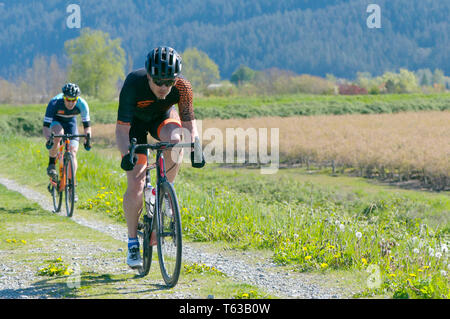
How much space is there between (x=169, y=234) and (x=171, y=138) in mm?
949

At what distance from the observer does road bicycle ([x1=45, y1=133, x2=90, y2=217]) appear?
9898 millimetres

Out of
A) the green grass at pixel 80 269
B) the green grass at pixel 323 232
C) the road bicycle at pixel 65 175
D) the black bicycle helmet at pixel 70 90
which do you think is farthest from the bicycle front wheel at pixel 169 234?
the black bicycle helmet at pixel 70 90

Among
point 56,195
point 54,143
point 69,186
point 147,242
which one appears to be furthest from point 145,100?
point 56,195

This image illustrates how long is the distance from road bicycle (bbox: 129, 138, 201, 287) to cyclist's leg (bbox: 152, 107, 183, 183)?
Result: 0.19 m

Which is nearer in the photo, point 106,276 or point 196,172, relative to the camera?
point 106,276

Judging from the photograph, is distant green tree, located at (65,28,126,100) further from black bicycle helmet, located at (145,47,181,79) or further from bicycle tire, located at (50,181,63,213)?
black bicycle helmet, located at (145,47,181,79)

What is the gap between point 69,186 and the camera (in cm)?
1005

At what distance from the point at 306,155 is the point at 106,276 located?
20.6 m

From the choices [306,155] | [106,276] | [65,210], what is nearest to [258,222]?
[106,276]

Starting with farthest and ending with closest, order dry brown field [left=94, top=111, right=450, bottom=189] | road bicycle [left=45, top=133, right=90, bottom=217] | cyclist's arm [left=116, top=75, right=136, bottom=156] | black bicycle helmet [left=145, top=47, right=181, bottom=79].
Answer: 1. dry brown field [left=94, top=111, right=450, bottom=189]
2. road bicycle [left=45, top=133, right=90, bottom=217]
3. cyclist's arm [left=116, top=75, right=136, bottom=156]
4. black bicycle helmet [left=145, top=47, right=181, bottom=79]

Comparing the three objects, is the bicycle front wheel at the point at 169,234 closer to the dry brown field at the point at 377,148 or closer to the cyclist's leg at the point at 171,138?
the cyclist's leg at the point at 171,138

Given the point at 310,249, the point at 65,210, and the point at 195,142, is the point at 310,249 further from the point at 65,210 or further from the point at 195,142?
the point at 65,210

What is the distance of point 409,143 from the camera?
2617 centimetres

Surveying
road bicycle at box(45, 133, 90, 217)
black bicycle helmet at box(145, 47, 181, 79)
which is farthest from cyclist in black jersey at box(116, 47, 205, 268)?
road bicycle at box(45, 133, 90, 217)
